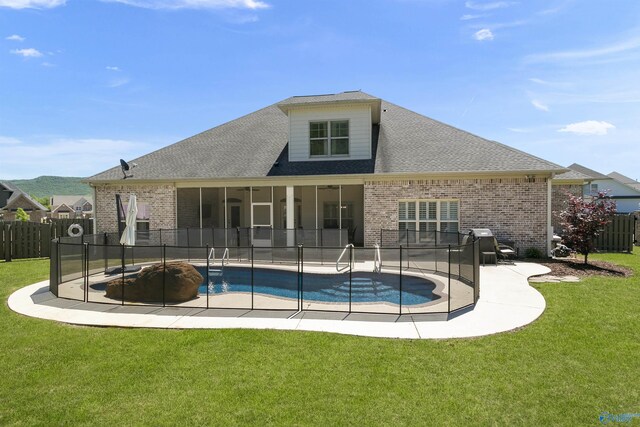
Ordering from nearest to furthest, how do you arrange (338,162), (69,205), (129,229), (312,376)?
(312,376), (129,229), (338,162), (69,205)

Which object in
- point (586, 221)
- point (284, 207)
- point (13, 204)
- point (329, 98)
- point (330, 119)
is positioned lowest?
point (586, 221)

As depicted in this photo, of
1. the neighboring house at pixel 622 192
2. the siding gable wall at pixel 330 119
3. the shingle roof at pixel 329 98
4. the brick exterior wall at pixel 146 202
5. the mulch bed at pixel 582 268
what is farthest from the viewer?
the neighboring house at pixel 622 192

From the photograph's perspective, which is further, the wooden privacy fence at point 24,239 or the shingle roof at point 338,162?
the wooden privacy fence at point 24,239

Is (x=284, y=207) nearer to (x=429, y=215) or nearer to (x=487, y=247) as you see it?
(x=429, y=215)

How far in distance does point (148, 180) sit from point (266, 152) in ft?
18.7

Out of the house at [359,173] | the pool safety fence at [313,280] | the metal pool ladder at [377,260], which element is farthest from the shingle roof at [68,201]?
the metal pool ladder at [377,260]

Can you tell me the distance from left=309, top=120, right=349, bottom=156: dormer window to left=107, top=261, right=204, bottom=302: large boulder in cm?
1060

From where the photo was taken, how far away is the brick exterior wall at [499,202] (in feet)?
50.1

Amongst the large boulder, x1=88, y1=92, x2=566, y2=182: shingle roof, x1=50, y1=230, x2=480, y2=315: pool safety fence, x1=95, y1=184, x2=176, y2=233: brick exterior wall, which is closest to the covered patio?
x1=88, y1=92, x2=566, y2=182: shingle roof

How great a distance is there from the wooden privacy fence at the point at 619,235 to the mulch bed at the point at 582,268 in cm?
528

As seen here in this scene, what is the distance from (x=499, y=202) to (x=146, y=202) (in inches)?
619

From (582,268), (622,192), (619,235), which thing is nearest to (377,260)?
(582,268)

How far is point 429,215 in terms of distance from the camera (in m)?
16.2

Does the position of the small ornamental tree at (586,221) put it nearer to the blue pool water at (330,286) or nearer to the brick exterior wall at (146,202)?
the blue pool water at (330,286)
